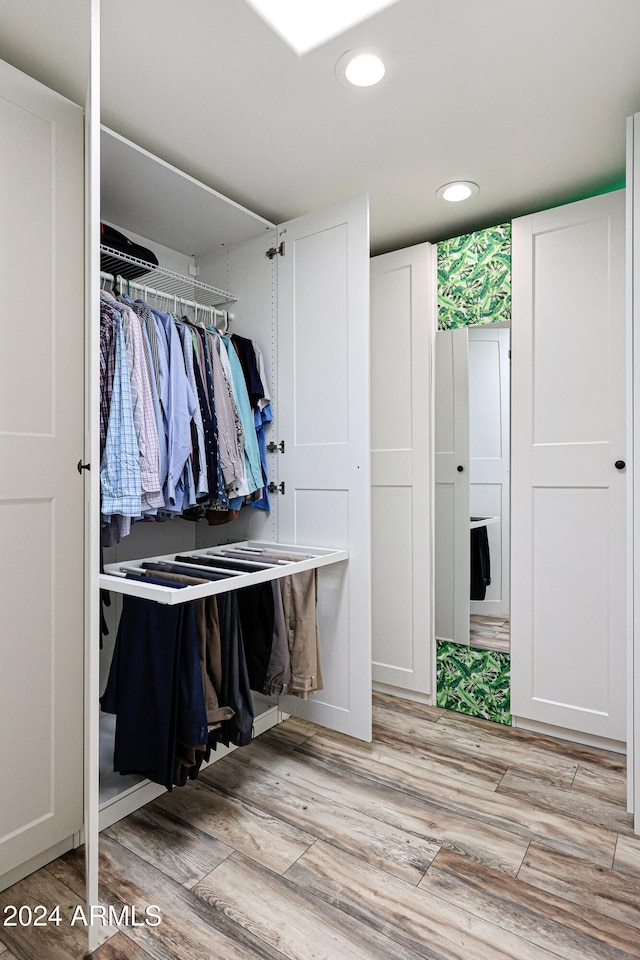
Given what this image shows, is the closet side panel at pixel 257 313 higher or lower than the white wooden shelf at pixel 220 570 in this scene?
higher

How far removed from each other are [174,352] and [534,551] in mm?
1767

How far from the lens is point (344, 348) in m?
2.31

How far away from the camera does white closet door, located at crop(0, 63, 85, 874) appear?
4.75 ft

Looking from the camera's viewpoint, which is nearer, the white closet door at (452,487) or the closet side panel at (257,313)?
the closet side panel at (257,313)

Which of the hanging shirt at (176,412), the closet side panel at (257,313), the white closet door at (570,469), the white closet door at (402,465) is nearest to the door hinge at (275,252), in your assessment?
the closet side panel at (257,313)

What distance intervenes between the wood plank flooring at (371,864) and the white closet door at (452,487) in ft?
2.19

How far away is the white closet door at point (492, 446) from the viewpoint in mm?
2535

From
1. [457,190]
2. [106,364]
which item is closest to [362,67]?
[457,190]

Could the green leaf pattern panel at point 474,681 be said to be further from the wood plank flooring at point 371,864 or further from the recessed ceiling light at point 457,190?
the recessed ceiling light at point 457,190

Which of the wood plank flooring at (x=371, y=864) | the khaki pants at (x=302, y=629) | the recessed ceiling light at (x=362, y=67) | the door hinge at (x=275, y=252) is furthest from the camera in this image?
the door hinge at (x=275, y=252)

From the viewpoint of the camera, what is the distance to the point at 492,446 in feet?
8.42

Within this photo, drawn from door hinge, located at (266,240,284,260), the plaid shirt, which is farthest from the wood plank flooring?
door hinge, located at (266,240,284,260)

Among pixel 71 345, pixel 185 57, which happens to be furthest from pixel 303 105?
pixel 71 345

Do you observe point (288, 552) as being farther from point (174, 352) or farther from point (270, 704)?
point (174, 352)
